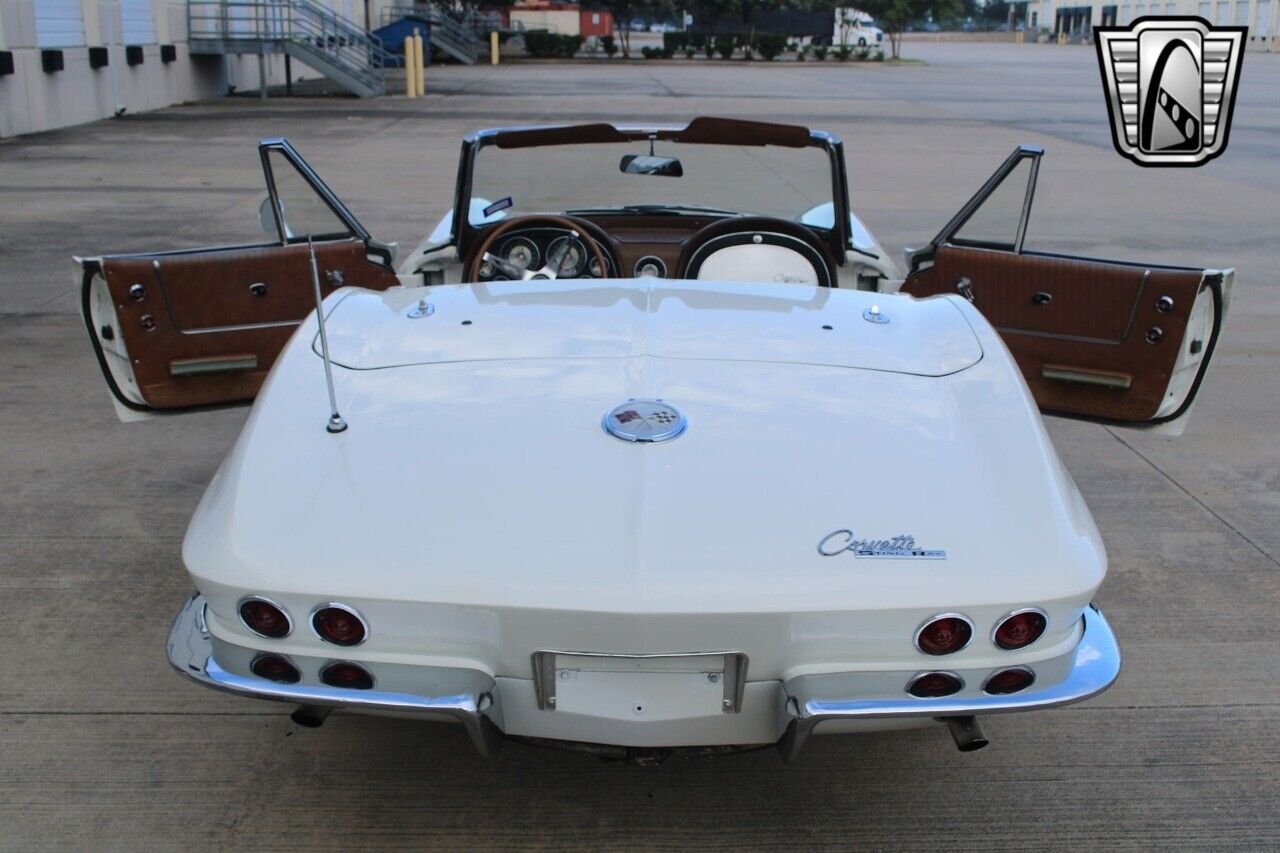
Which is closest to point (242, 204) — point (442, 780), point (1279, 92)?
point (442, 780)

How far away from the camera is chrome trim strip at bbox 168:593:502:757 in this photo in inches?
93.0

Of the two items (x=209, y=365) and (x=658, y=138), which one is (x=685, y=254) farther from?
(x=209, y=365)

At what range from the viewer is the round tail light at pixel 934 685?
2408mm

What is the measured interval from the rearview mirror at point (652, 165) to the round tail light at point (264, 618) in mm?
2709

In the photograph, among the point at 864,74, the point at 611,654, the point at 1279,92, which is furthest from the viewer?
the point at 864,74

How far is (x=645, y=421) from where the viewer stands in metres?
2.71

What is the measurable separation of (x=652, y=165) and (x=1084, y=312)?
64.5 inches

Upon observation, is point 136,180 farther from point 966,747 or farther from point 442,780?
point 966,747

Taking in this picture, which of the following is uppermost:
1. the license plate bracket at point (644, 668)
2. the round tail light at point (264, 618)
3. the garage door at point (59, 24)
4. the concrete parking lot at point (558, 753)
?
the garage door at point (59, 24)

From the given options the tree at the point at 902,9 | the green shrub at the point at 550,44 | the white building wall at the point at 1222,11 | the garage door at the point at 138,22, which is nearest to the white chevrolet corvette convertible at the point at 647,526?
the garage door at the point at 138,22

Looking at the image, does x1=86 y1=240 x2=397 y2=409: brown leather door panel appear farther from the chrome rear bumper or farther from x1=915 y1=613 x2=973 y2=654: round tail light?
x1=915 y1=613 x2=973 y2=654: round tail light

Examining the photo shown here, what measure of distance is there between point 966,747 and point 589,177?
2.91 metres

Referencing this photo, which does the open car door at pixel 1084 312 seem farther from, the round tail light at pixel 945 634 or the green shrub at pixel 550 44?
the green shrub at pixel 550 44

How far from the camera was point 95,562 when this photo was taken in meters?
4.17
